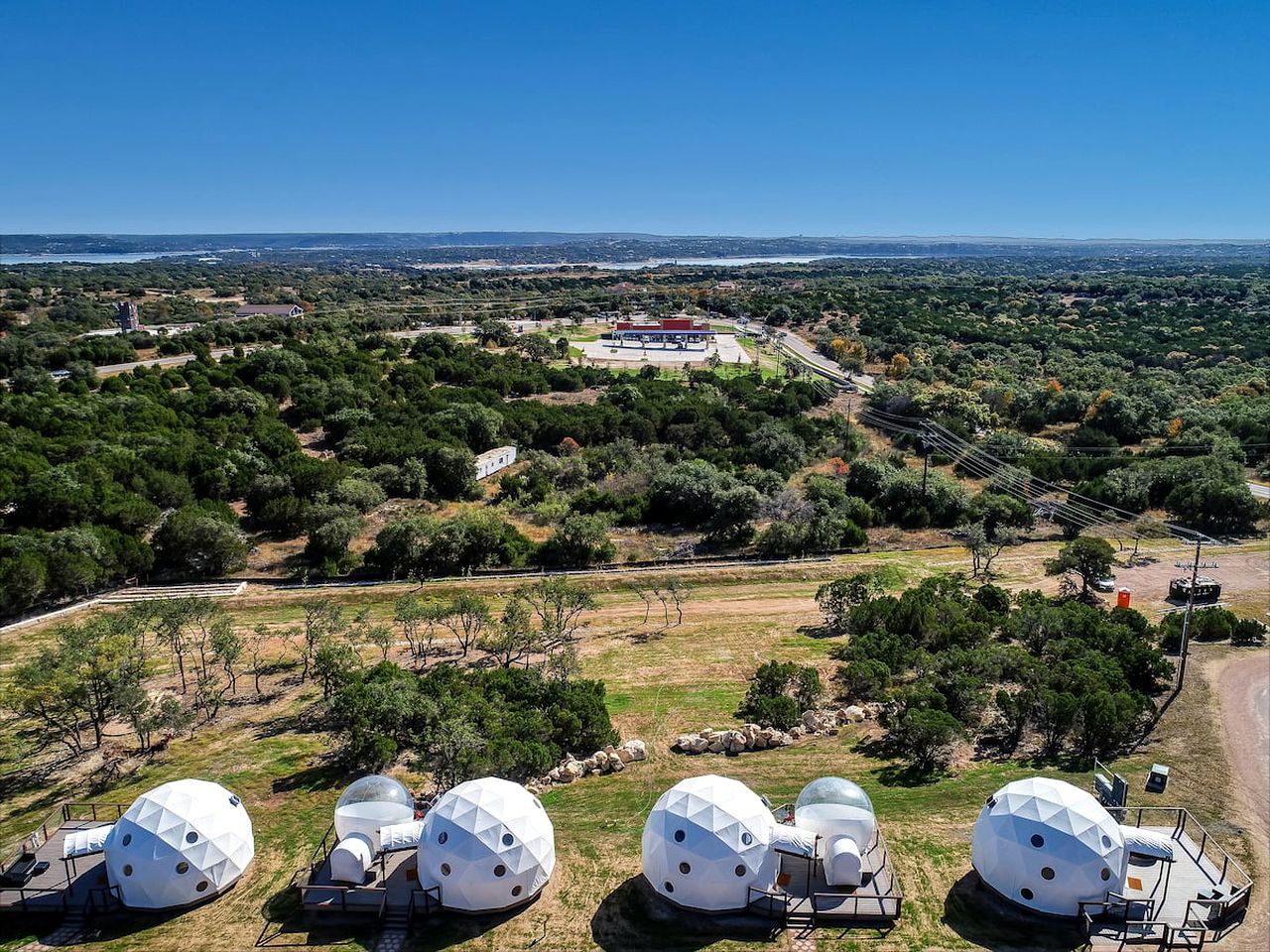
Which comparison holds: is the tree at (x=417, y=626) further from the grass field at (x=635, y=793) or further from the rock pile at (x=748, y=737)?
the rock pile at (x=748, y=737)

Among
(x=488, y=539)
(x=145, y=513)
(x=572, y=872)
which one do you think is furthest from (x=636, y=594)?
(x=145, y=513)

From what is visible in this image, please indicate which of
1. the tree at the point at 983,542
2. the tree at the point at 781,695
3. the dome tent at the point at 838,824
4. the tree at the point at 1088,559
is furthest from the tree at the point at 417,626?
the tree at the point at 1088,559

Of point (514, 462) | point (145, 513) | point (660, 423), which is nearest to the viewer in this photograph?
point (145, 513)

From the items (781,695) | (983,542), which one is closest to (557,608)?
(781,695)

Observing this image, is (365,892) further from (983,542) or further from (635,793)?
(983,542)

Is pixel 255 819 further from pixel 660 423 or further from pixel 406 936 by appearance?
pixel 660 423

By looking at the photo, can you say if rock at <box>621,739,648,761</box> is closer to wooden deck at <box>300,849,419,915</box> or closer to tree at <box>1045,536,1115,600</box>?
wooden deck at <box>300,849,419,915</box>

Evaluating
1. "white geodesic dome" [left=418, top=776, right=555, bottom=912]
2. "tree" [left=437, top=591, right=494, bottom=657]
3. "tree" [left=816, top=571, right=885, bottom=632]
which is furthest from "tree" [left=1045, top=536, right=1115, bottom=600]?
"white geodesic dome" [left=418, top=776, right=555, bottom=912]
